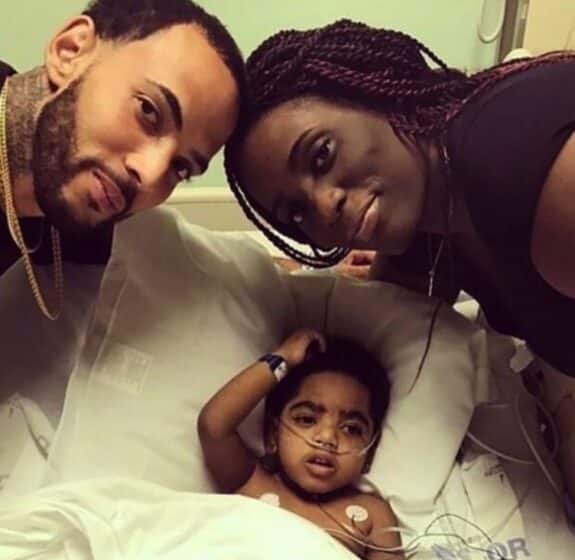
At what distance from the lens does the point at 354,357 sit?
1462 mm

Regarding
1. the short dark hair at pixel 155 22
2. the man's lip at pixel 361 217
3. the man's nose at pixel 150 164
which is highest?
the short dark hair at pixel 155 22

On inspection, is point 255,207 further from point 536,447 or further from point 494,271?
point 536,447

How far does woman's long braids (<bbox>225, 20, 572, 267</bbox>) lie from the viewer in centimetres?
128

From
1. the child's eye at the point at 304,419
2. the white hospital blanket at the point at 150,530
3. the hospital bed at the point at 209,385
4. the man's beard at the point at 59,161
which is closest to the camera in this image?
the white hospital blanket at the point at 150,530

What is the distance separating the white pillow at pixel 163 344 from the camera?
134 centimetres

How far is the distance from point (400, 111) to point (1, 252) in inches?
24.7

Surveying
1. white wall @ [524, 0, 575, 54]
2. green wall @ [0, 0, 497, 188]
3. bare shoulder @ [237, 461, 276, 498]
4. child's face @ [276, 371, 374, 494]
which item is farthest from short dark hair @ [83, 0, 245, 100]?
white wall @ [524, 0, 575, 54]

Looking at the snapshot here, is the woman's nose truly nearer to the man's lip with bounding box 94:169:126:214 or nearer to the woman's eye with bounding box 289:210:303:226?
the woman's eye with bounding box 289:210:303:226

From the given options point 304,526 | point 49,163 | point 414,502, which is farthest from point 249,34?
point 304,526

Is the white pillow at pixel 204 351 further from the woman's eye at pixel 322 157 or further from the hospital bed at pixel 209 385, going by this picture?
the woman's eye at pixel 322 157

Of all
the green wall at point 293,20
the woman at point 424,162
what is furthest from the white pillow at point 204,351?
the green wall at point 293,20

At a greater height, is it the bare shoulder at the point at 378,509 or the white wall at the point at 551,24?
the white wall at the point at 551,24

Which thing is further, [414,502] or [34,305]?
[34,305]

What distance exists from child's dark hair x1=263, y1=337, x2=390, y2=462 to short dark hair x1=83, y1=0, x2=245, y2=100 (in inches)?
16.7
